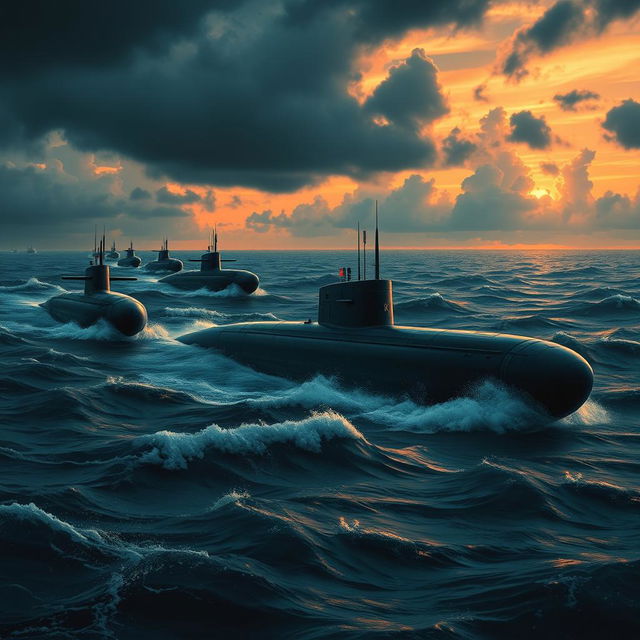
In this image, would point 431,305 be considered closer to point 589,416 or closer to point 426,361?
point 426,361

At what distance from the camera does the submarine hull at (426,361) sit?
1786 cm

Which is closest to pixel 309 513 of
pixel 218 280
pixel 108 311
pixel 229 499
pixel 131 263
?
pixel 229 499

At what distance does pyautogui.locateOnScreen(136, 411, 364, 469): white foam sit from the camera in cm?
1410

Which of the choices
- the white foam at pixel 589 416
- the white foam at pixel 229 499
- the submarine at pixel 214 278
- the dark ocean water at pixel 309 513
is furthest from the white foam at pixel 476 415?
the submarine at pixel 214 278

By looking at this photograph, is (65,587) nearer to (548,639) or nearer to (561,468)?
(548,639)

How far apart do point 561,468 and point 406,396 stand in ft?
20.8

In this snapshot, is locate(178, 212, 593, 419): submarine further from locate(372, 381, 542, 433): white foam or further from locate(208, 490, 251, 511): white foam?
locate(208, 490, 251, 511): white foam

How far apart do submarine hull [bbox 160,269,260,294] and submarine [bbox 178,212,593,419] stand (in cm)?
3332

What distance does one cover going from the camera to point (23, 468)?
13.9 m

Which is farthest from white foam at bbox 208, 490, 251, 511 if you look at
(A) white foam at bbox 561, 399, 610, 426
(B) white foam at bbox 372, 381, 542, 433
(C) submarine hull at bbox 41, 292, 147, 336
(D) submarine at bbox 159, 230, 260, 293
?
(D) submarine at bbox 159, 230, 260, 293

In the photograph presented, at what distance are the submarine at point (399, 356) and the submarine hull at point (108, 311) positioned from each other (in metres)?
9.59

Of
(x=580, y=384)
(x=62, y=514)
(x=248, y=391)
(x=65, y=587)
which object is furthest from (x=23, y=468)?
(x=580, y=384)

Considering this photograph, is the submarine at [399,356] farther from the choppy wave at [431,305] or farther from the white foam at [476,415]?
the choppy wave at [431,305]

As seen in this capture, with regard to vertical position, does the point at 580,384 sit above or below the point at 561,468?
above
